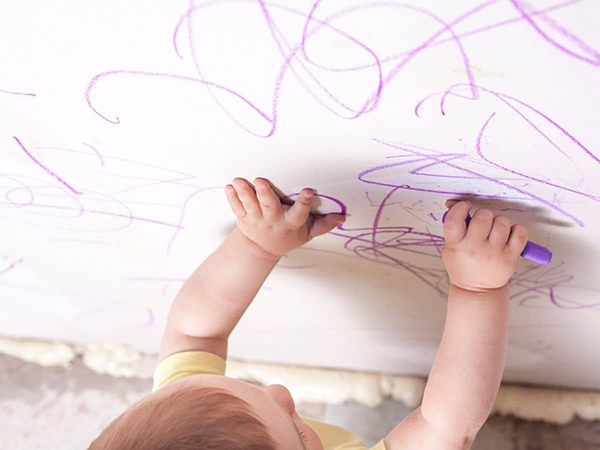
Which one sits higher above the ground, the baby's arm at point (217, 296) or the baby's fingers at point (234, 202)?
the baby's fingers at point (234, 202)

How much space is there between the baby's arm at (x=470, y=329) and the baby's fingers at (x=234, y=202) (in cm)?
16

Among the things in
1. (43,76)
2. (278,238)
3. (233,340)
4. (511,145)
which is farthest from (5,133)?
(233,340)

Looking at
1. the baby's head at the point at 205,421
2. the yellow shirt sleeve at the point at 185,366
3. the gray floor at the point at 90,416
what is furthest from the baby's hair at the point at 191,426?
the gray floor at the point at 90,416

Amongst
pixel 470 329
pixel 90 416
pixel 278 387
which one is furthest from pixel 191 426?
pixel 90 416

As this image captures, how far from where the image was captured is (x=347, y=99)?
1.23ft

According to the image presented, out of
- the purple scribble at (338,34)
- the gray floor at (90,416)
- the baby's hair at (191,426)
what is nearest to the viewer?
the purple scribble at (338,34)

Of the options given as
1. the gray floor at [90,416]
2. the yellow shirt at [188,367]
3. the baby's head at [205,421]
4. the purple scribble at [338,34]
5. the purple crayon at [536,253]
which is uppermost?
the purple scribble at [338,34]

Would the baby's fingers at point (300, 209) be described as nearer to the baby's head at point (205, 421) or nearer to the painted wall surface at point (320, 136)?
the painted wall surface at point (320, 136)

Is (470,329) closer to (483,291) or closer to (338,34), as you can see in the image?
(483,291)

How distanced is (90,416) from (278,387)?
490mm

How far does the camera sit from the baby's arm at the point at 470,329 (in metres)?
0.46

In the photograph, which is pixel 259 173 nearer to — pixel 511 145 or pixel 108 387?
pixel 511 145

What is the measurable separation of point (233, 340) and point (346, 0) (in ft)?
2.10

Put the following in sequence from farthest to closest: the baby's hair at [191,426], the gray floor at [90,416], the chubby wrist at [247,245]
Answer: the gray floor at [90,416] → the chubby wrist at [247,245] → the baby's hair at [191,426]
